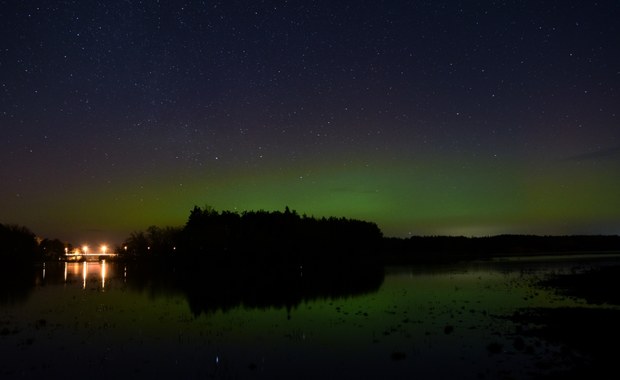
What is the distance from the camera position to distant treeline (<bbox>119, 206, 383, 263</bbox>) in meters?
127

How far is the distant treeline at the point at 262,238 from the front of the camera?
127 metres

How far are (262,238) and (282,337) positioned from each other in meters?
106

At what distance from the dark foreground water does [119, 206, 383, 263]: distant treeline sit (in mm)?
81018

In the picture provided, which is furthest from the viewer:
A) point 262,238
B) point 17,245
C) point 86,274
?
point 17,245

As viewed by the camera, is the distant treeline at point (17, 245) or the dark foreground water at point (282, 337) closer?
the dark foreground water at point (282, 337)

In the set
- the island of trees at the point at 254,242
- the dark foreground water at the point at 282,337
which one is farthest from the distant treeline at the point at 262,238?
the dark foreground water at the point at 282,337

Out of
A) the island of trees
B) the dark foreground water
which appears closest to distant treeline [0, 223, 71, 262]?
the island of trees

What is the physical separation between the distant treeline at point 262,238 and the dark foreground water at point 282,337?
8102cm

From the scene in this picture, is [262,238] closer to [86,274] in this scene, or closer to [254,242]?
[254,242]

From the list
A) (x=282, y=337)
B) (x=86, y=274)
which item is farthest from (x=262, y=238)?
(x=282, y=337)

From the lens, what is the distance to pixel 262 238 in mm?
131500

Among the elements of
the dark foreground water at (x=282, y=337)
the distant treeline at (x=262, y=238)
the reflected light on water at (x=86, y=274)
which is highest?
the distant treeline at (x=262, y=238)

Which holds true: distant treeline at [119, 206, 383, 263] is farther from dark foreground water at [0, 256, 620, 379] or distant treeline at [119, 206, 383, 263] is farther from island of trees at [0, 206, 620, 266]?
dark foreground water at [0, 256, 620, 379]

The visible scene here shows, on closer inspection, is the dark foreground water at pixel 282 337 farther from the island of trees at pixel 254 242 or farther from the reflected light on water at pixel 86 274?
the island of trees at pixel 254 242
